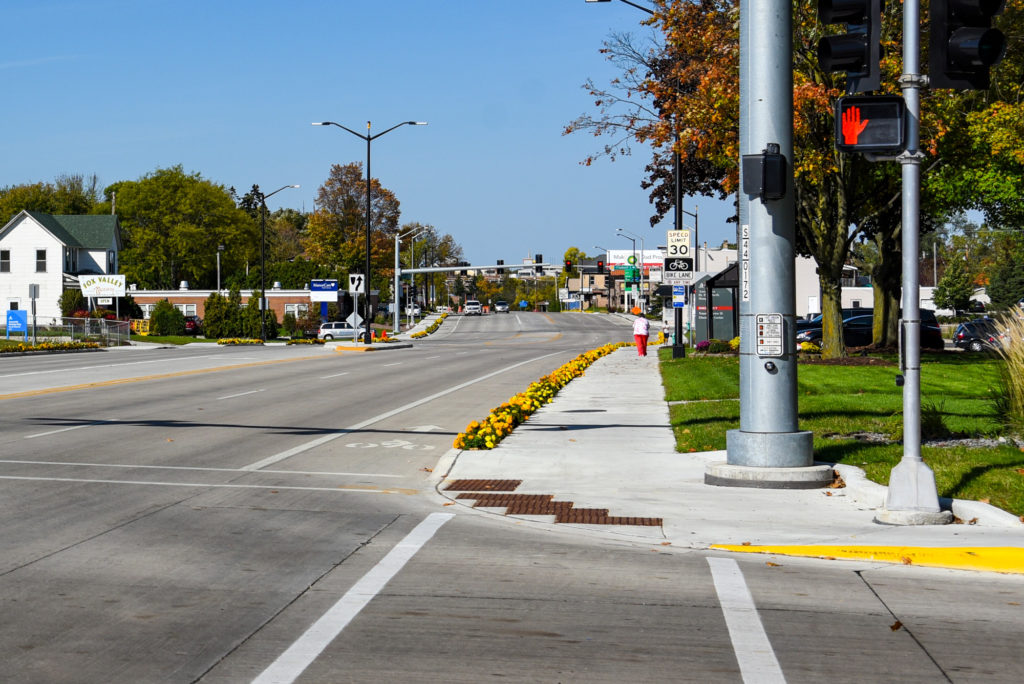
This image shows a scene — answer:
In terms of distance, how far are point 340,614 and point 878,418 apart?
12172 millimetres

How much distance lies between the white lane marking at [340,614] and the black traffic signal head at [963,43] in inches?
230

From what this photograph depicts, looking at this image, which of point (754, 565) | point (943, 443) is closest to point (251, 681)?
point (754, 565)

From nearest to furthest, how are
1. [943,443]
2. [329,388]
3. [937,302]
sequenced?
[943,443]
[329,388]
[937,302]

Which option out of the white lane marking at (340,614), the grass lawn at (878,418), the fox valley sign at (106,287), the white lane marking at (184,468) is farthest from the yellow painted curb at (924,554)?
the fox valley sign at (106,287)

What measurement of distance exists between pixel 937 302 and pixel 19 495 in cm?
11254

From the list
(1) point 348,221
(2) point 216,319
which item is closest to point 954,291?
(1) point 348,221

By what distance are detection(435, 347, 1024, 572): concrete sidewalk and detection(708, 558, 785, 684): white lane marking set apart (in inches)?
36.6

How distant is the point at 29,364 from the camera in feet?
125

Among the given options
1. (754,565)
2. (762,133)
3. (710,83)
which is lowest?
(754,565)

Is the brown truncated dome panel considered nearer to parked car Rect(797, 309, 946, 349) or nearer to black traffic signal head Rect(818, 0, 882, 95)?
black traffic signal head Rect(818, 0, 882, 95)

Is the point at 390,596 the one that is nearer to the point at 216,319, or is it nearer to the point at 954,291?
A: the point at 216,319

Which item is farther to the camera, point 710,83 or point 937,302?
point 937,302

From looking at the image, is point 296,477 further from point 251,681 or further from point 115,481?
point 251,681

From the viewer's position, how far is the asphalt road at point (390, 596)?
586 cm
